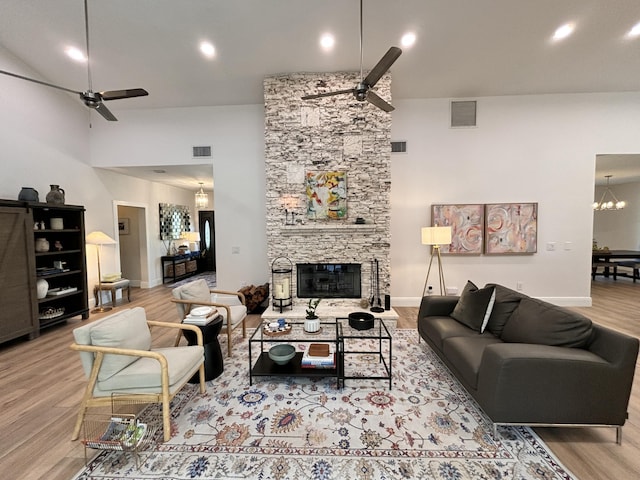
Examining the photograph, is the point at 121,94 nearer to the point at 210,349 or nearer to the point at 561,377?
the point at 210,349

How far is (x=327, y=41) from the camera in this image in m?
3.85

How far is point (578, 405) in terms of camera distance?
1830 millimetres

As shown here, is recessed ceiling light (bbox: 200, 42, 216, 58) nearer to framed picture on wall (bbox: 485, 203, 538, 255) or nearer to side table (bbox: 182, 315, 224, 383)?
side table (bbox: 182, 315, 224, 383)

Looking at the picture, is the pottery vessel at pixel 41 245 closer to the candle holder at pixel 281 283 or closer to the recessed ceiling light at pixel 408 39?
the candle holder at pixel 281 283

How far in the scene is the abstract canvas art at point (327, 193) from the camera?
4535mm

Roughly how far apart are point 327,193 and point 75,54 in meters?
4.27

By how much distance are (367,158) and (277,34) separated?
6.99 ft

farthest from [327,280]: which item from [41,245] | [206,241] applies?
[206,241]

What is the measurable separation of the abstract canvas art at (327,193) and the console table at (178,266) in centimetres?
506

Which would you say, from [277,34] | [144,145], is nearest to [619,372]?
[277,34]

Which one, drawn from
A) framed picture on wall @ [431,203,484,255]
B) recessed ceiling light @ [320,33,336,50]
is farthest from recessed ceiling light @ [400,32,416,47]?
framed picture on wall @ [431,203,484,255]

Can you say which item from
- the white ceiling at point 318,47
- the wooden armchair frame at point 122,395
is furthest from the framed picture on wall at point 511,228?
the wooden armchair frame at point 122,395

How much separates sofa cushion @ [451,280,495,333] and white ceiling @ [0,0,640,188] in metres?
3.41

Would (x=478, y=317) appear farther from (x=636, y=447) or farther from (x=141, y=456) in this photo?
(x=141, y=456)
